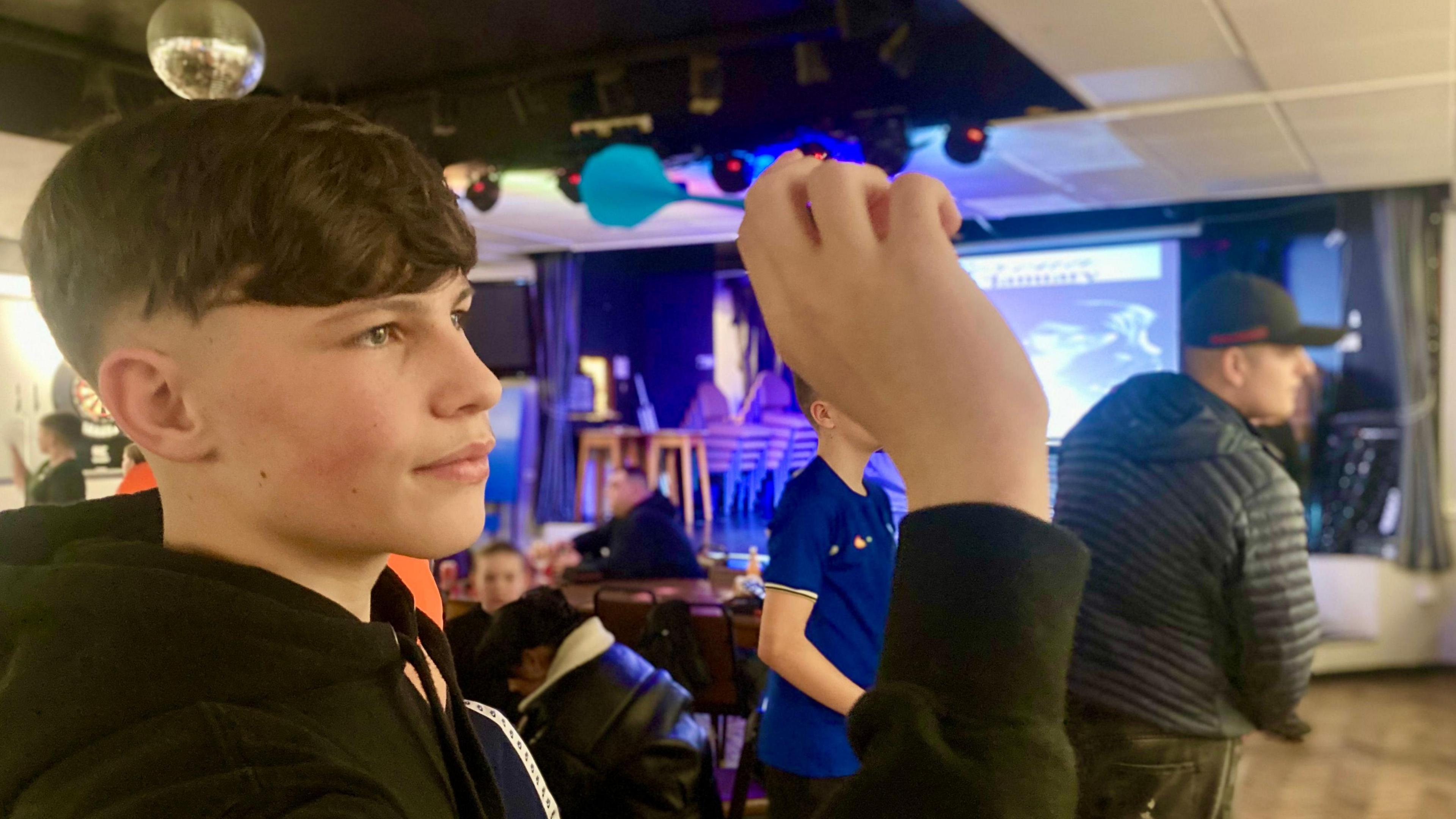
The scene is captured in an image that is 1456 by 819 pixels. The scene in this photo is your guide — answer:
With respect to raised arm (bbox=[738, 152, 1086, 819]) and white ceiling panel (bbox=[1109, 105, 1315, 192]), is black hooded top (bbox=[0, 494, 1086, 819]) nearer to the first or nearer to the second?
raised arm (bbox=[738, 152, 1086, 819])

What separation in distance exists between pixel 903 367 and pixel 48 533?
567mm

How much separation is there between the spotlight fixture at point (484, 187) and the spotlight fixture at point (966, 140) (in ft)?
8.30

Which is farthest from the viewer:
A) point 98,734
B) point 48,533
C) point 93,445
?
point 93,445

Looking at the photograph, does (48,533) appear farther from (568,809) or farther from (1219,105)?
(1219,105)

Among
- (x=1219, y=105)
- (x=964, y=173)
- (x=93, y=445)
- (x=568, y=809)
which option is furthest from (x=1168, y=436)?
(x=964, y=173)

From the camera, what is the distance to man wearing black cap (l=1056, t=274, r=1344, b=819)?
1.76 m

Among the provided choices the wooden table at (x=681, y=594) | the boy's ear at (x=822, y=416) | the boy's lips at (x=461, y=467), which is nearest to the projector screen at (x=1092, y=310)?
the wooden table at (x=681, y=594)

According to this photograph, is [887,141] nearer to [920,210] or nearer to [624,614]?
[624,614]

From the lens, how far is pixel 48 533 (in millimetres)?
623

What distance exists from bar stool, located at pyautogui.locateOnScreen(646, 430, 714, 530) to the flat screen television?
4.41 ft

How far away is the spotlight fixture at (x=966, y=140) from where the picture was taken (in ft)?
15.4

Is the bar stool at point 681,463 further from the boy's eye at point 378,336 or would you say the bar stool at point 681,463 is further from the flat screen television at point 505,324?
the boy's eye at point 378,336

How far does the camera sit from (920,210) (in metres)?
0.33

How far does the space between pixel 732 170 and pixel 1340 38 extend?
105 inches
